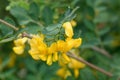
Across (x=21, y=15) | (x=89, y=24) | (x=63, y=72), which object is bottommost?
(x=63, y=72)

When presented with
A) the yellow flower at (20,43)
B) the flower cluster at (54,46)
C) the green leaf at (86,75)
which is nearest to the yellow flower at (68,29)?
the flower cluster at (54,46)

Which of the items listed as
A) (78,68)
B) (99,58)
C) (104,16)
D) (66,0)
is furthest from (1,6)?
(104,16)

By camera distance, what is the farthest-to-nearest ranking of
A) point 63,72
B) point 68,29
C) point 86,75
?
1. point 63,72
2. point 86,75
3. point 68,29

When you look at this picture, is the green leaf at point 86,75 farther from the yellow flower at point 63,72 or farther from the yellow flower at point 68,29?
the yellow flower at point 68,29

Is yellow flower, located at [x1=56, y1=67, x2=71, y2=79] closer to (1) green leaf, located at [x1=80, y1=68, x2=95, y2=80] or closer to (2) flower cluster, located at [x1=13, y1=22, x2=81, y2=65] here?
(1) green leaf, located at [x1=80, y1=68, x2=95, y2=80]

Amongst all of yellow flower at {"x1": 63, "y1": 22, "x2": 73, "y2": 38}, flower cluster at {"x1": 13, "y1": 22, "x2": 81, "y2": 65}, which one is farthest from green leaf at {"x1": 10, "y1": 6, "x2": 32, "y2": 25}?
yellow flower at {"x1": 63, "y1": 22, "x2": 73, "y2": 38}

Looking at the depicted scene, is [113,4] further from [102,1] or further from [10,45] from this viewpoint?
[10,45]

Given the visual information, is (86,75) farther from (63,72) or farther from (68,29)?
(68,29)

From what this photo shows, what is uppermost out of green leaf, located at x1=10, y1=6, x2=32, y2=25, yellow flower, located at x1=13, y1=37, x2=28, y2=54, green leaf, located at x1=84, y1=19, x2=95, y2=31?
green leaf, located at x1=10, y1=6, x2=32, y2=25

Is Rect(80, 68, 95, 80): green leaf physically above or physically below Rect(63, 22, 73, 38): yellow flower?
below

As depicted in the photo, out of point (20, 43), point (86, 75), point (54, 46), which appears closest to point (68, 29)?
point (54, 46)
